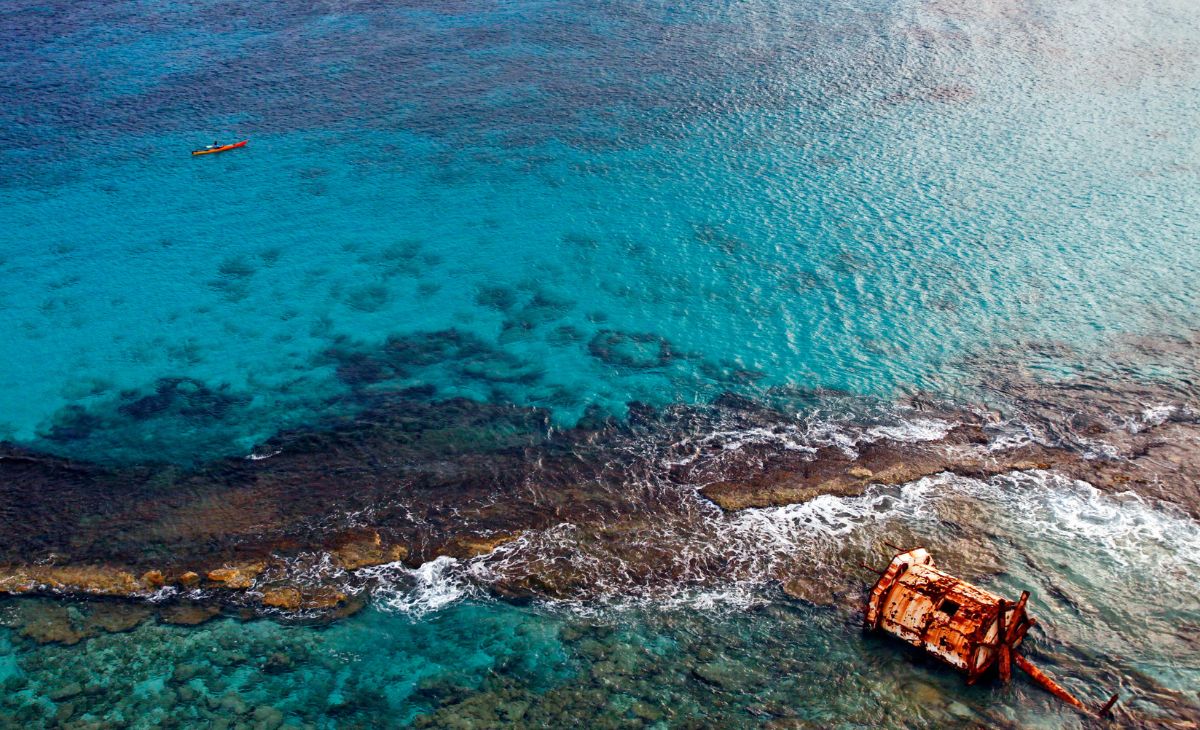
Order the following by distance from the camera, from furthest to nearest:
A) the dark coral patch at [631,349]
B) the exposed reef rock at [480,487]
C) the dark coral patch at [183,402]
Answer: the dark coral patch at [631,349]
the dark coral patch at [183,402]
the exposed reef rock at [480,487]

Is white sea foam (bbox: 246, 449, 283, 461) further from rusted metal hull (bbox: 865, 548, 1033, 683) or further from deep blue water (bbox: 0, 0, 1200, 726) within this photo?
rusted metal hull (bbox: 865, 548, 1033, 683)

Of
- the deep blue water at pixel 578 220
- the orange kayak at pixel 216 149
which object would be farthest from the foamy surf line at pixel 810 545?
the orange kayak at pixel 216 149

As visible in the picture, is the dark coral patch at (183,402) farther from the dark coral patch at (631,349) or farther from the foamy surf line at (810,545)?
the dark coral patch at (631,349)

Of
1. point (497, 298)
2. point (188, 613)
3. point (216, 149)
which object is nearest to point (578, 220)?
point (497, 298)

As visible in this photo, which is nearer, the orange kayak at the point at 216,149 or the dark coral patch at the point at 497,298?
the dark coral patch at the point at 497,298

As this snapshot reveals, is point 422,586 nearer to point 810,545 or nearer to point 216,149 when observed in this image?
point 810,545
